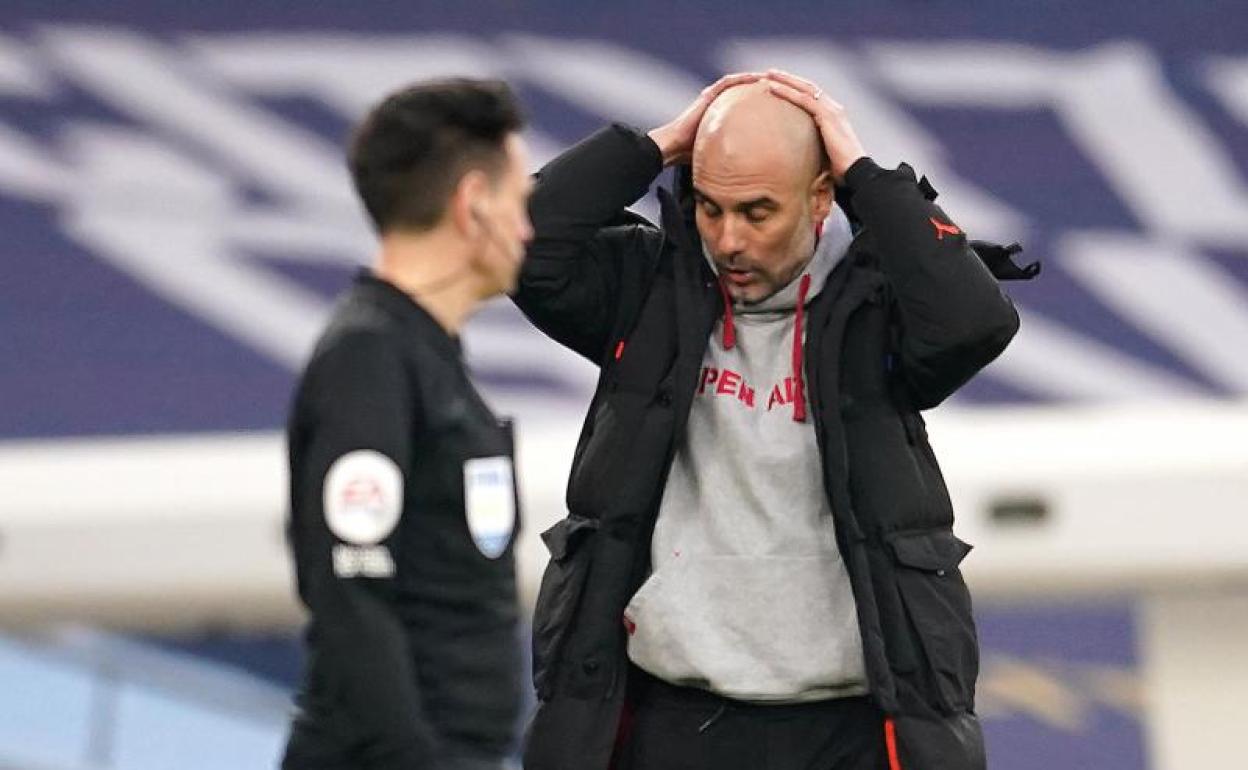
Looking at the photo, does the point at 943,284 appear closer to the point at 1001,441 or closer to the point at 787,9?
the point at 1001,441

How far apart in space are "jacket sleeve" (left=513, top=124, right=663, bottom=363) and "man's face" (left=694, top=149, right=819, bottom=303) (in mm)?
169

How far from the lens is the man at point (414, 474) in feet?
8.95

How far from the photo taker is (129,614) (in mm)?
5496

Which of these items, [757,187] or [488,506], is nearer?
[488,506]

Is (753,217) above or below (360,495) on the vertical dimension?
above

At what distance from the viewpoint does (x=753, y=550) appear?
3.46 metres

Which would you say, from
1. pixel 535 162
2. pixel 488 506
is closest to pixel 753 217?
pixel 488 506

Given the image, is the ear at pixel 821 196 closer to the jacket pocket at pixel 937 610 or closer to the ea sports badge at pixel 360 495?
the jacket pocket at pixel 937 610

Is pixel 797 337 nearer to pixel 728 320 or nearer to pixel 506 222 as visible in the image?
pixel 728 320

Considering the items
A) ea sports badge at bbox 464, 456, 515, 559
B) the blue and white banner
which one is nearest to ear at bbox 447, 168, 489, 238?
ea sports badge at bbox 464, 456, 515, 559

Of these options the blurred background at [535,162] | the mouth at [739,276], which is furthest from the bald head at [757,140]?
the blurred background at [535,162]

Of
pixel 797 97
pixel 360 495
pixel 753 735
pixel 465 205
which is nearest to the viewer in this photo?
pixel 360 495

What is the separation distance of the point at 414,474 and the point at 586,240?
904mm

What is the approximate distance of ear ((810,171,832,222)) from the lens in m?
3.58
